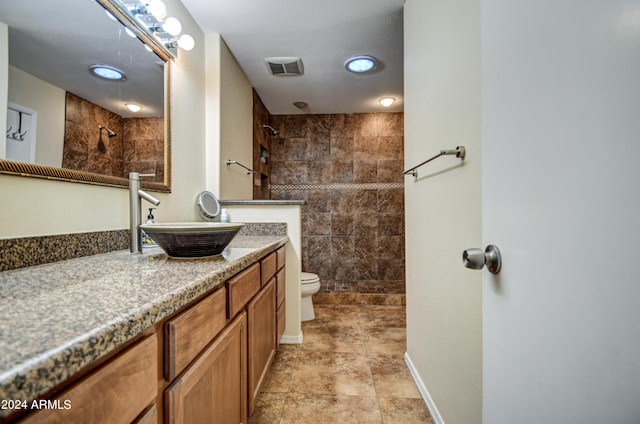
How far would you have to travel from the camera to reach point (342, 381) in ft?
5.49

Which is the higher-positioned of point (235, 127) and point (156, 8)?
point (156, 8)

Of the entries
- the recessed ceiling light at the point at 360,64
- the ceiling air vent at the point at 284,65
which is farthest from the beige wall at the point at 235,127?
the recessed ceiling light at the point at 360,64

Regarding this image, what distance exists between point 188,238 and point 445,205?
1.03 metres

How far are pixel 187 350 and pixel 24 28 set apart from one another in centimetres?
111

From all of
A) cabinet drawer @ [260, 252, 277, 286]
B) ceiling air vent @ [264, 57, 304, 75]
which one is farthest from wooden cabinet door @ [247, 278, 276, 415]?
ceiling air vent @ [264, 57, 304, 75]

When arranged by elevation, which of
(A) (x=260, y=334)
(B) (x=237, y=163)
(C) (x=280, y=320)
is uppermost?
(B) (x=237, y=163)

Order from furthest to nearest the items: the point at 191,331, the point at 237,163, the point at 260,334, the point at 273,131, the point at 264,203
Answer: the point at 273,131 → the point at 237,163 → the point at 264,203 → the point at 260,334 → the point at 191,331

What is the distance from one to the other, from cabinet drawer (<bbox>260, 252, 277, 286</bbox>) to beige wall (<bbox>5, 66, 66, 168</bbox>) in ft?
2.96

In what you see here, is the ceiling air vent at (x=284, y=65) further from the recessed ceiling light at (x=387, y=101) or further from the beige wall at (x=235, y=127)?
the recessed ceiling light at (x=387, y=101)

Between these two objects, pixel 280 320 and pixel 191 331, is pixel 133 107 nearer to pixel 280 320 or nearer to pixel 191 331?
pixel 191 331

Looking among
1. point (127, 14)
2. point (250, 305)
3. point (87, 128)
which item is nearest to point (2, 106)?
point (87, 128)

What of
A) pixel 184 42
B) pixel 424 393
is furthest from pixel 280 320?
pixel 184 42

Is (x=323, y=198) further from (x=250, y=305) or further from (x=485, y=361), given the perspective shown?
(x=485, y=361)

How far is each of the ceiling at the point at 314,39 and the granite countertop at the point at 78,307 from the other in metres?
1.75
